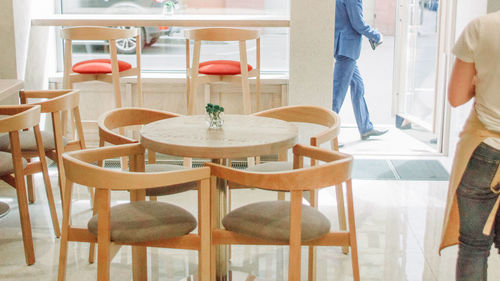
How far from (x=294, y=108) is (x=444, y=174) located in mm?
2001

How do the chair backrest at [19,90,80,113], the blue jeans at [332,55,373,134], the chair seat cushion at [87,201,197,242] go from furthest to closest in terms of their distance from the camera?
1. the blue jeans at [332,55,373,134]
2. the chair backrest at [19,90,80,113]
3. the chair seat cushion at [87,201,197,242]

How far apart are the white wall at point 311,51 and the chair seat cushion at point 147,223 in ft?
8.12

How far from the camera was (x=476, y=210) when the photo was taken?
213cm

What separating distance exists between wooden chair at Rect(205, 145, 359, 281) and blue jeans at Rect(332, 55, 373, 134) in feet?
11.1

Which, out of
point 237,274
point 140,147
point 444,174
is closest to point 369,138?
point 444,174

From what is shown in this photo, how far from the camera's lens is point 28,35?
498 centimetres

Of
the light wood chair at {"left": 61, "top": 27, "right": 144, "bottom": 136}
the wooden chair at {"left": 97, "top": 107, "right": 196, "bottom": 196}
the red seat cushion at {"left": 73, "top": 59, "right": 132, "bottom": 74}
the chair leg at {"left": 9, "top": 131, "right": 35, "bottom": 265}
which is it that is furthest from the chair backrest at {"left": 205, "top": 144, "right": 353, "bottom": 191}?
the red seat cushion at {"left": 73, "top": 59, "right": 132, "bottom": 74}

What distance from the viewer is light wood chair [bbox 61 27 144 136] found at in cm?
427

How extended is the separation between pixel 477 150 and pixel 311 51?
2782 mm

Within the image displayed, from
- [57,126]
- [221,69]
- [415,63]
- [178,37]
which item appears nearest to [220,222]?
[57,126]

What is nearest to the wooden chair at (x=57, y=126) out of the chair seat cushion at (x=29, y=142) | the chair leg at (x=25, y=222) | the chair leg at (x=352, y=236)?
the chair seat cushion at (x=29, y=142)

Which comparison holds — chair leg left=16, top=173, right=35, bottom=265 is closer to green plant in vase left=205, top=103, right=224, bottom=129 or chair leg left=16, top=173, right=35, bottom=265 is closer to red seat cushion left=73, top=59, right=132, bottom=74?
green plant in vase left=205, top=103, right=224, bottom=129

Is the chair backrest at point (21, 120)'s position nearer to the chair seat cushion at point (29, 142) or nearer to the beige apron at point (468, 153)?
the chair seat cushion at point (29, 142)

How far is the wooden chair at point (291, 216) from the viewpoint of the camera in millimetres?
2172
